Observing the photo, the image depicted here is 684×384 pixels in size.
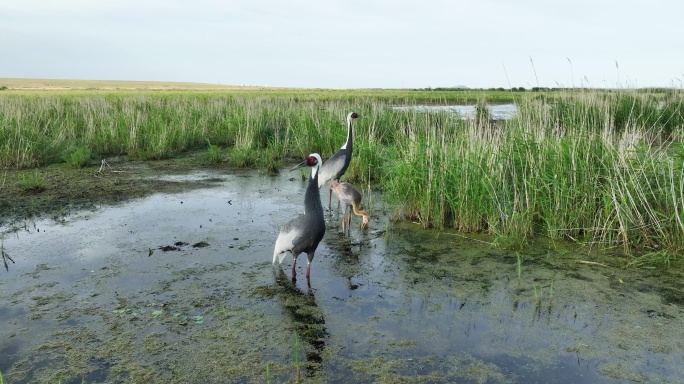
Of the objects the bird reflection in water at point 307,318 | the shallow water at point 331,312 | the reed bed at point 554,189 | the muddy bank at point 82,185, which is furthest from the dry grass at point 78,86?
the bird reflection in water at point 307,318

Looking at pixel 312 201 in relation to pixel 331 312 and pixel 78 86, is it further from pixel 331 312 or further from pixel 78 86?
pixel 78 86

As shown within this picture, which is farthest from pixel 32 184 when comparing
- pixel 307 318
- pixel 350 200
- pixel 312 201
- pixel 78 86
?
pixel 78 86

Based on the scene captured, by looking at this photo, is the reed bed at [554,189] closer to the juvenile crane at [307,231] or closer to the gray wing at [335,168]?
the gray wing at [335,168]

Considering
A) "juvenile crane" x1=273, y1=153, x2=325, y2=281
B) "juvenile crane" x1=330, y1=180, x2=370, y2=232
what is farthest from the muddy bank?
"juvenile crane" x1=273, y1=153, x2=325, y2=281

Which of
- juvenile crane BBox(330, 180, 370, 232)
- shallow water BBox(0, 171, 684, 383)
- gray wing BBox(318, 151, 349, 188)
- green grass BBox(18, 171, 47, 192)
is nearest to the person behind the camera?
shallow water BBox(0, 171, 684, 383)

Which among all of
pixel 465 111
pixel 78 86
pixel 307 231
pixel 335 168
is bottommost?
pixel 307 231

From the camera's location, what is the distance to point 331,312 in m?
4.18

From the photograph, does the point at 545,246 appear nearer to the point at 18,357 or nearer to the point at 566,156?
the point at 566,156

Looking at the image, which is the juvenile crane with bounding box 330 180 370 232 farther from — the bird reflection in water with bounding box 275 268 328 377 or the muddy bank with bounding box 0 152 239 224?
the muddy bank with bounding box 0 152 239 224

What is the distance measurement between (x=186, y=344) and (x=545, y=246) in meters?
4.15

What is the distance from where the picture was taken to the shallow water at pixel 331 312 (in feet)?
10.9

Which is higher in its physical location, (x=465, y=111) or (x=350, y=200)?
(x=465, y=111)

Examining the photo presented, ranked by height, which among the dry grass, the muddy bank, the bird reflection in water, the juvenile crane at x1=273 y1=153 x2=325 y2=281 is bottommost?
the bird reflection in water

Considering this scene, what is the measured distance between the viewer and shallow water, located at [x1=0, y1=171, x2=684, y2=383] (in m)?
3.31
